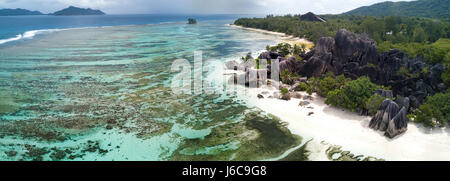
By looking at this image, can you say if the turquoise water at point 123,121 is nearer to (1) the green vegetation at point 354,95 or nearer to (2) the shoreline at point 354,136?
(2) the shoreline at point 354,136

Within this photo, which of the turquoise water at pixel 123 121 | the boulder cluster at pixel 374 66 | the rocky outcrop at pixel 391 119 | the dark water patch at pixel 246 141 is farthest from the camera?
the boulder cluster at pixel 374 66

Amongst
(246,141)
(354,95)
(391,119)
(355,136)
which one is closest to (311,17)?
(354,95)

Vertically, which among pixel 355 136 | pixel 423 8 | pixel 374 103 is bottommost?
pixel 355 136

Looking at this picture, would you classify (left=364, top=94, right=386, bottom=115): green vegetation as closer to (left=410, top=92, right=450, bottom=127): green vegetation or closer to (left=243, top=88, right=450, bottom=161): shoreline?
(left=243, top=88, right=450, bottom=161): shoreline

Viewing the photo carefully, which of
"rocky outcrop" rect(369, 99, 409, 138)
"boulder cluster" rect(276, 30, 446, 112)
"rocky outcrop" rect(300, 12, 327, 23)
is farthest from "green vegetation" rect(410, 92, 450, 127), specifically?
"rocky outcrop" rect(300, 12, 327, 23)

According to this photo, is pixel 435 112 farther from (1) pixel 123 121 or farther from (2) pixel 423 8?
(2) pixel 423 8

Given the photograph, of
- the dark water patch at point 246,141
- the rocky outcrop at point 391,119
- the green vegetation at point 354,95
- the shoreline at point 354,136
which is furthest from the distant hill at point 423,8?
the dark water patch at point 246,141

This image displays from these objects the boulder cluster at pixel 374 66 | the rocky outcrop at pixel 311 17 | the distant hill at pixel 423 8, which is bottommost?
the boulder cluster at pixel 374 66
